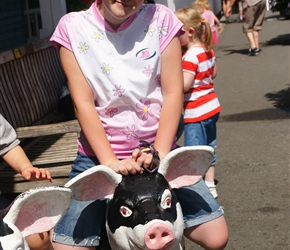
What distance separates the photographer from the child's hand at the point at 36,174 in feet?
11.0

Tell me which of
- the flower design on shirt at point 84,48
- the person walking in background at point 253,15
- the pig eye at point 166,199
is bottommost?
the person walking in background at point 253,15

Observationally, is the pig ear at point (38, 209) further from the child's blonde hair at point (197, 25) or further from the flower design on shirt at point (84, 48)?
the child's blonde hair at point (197, 25)

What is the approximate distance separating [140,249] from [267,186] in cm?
444

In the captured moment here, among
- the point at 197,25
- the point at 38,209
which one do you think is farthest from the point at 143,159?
the point at 197,25

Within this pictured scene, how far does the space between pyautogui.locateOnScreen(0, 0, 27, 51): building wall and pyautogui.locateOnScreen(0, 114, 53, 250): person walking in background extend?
9084mm

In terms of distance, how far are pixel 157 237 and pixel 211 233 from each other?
2.76 ft

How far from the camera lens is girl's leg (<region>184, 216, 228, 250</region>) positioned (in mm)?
3598

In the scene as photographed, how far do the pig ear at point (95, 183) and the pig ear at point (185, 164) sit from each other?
22 centimetres

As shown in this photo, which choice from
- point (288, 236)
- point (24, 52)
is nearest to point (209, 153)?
point (288, 236)

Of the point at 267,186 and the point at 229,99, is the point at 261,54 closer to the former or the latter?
the point at 229,99

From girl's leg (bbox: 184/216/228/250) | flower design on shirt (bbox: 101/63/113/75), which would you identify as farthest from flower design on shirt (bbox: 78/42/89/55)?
girl's leg (bbox: 184/216/228/250)

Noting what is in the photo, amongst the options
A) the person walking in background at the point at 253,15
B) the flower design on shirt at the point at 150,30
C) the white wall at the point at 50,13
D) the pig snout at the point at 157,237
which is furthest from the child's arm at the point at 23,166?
the person walking in background at the point at 253,15

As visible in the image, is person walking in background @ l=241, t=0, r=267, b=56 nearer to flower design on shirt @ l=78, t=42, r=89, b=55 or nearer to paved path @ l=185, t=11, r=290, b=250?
paved path @ l=185, t=11, r=290, b=250

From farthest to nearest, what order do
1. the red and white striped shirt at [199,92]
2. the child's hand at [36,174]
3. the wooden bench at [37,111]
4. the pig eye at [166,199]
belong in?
the red and white striped shirt at [199,92]
the wooden bench at [37,111]
the child's hand at [36,174]
the pig eye at [166,199]
